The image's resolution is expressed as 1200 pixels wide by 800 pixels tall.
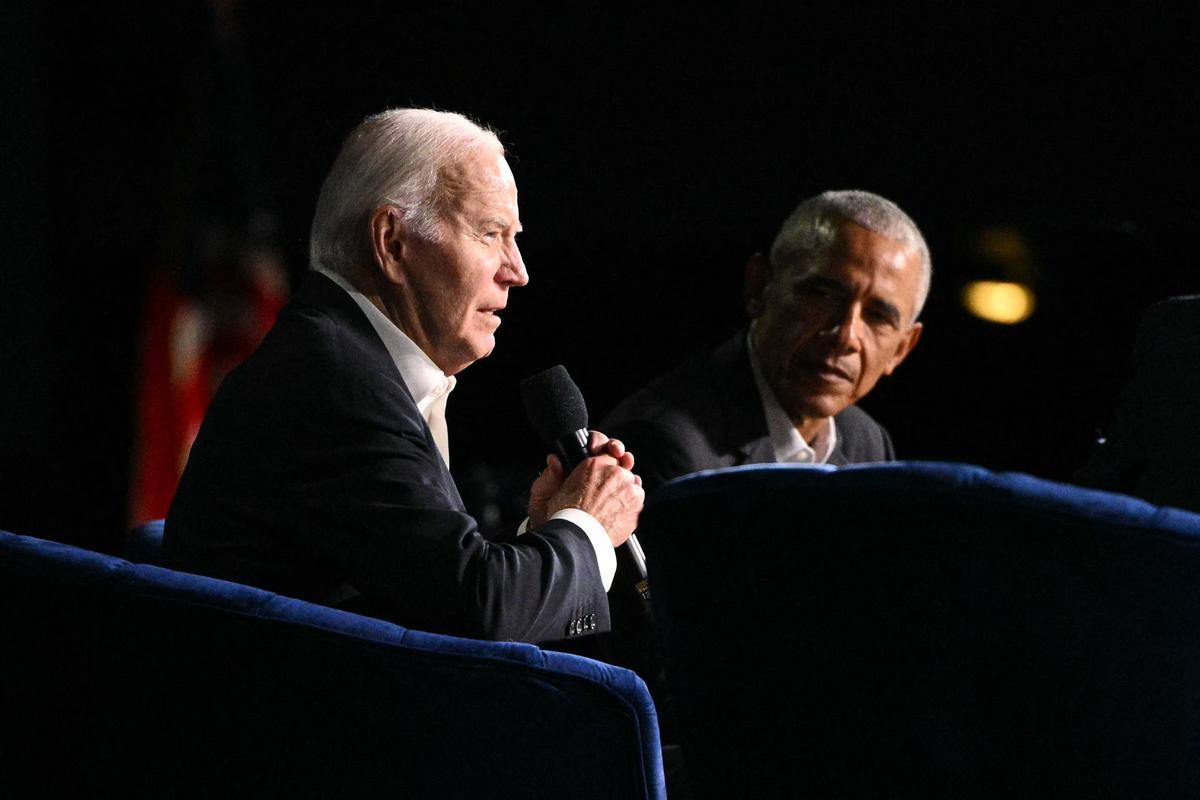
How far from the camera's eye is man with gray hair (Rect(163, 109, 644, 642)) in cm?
133

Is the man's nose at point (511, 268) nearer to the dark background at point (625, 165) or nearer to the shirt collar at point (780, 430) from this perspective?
the shirt collar at point (780, 430)

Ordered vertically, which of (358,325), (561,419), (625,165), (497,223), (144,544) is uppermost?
(625,165)

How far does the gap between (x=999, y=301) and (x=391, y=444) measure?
2.37 meters

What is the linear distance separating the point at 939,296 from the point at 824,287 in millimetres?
1223

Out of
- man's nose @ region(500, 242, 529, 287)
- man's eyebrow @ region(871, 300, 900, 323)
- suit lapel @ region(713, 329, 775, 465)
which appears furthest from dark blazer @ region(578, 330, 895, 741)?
man's nose @ region(500, 242, 529, 287)

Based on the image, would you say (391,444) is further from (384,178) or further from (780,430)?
(780,430)

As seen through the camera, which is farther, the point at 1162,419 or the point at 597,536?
the point at 1162,419

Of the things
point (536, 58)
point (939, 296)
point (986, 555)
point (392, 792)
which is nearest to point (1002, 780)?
point (986, 555)

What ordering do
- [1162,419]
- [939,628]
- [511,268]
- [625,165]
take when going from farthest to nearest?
[625,165] < [511,268] < [1162,419] < [939,628]

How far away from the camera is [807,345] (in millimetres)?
2340

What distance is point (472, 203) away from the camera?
1.62 meters

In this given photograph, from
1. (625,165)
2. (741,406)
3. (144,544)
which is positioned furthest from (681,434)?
(625,165)

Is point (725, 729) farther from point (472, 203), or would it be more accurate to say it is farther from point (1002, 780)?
point (472, 203)

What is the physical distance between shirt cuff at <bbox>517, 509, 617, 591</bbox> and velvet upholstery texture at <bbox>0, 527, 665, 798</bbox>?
412 mm
